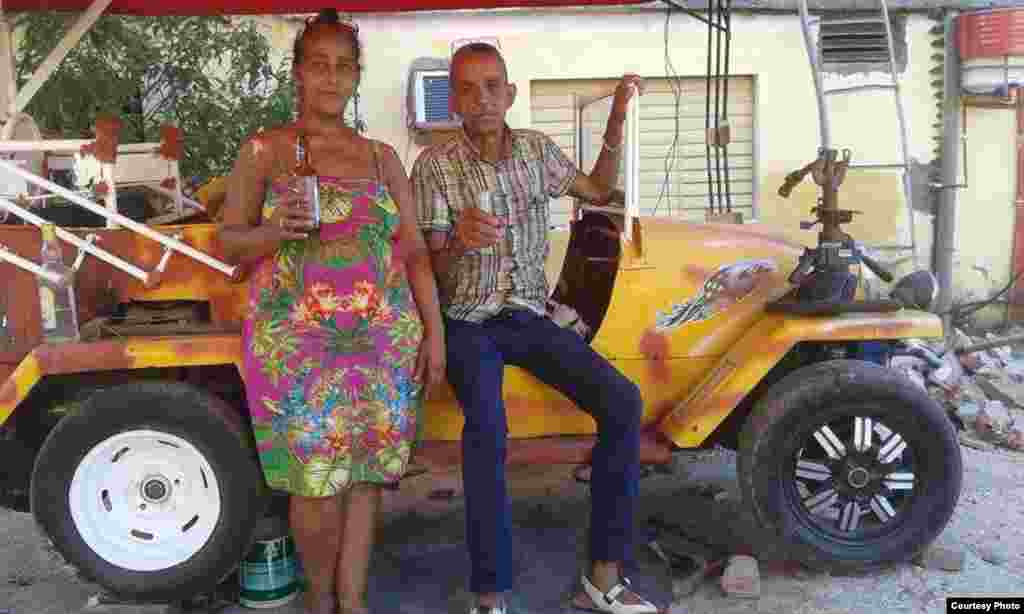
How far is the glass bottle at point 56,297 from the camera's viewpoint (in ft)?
10.7

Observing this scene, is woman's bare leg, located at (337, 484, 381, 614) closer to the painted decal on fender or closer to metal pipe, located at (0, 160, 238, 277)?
metal pipe, located at (0, 160, 238, 277)

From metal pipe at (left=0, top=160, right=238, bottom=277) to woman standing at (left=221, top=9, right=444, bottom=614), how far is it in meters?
0.30

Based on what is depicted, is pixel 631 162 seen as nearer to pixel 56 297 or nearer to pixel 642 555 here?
pixel 642 555

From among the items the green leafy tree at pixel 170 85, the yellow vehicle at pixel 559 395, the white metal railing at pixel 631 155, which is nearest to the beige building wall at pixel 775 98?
the green leafy tree at pixel 170 85

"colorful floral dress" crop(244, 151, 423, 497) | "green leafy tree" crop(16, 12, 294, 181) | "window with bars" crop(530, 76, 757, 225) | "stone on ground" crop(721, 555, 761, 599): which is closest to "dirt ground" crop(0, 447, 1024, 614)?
Result: "stone on ground" crop(721, 555, 761, 599)

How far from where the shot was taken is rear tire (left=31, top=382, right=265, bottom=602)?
11.1 ft

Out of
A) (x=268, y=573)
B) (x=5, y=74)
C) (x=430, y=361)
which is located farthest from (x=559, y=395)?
(x=5, y=74)

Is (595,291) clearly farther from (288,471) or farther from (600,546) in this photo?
(288,471)

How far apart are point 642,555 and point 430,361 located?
1316 mm

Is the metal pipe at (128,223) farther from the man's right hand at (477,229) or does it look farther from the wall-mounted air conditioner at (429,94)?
the wall-mounted air conditioner at (429,94)

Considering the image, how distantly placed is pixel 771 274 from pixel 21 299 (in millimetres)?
2831

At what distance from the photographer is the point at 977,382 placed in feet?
21.0

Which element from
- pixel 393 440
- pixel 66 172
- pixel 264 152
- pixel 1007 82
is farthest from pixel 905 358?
pixel 66 172

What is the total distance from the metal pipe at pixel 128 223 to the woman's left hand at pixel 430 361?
0.74 m
